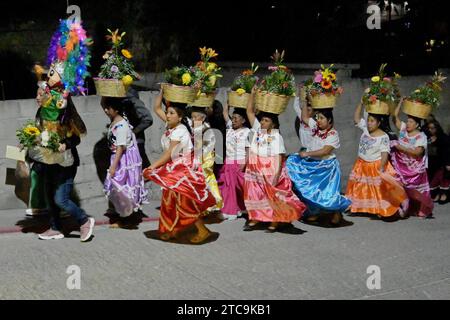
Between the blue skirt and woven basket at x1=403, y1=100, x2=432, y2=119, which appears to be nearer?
the blue skirt

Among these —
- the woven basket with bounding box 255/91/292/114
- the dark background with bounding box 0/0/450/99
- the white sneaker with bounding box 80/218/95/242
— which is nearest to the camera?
the white sneaker with bounding box 80/218/95/242

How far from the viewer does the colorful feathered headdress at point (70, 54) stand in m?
7.19

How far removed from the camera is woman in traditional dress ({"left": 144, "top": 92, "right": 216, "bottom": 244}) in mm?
7273

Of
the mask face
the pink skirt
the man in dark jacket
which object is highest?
the mask face

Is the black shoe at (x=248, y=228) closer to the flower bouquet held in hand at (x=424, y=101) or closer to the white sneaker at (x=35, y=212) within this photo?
the white sneaker at (x=35, y=212)

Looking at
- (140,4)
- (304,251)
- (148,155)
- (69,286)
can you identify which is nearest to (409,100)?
(304,251)

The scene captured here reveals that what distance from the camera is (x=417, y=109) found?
898 cm

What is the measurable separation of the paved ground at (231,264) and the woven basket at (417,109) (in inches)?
63.1

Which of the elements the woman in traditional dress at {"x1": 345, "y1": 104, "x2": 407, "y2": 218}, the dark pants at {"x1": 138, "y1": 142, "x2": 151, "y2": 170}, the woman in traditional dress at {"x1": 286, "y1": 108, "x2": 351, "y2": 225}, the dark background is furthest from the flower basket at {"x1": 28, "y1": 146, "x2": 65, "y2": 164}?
the dark background

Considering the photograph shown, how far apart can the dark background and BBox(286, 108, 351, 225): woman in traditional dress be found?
5.09 m

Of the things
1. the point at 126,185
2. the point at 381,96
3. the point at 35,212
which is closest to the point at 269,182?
the point at 126,185

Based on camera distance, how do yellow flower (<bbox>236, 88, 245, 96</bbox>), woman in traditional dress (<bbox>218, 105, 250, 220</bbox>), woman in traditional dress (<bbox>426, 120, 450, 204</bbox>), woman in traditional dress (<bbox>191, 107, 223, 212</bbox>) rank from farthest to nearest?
woman in traditional dress (<bbox>426, 120, 450, 204</bbox>) → woman in traditional dress (<bbox>218, 105, 250, 220</bbox>) → yellow flower (<bbox>236, 88, 245, 96</bbox>) → woman in traditional dress (<bbox>191, 107, 223, 212</bbox>)

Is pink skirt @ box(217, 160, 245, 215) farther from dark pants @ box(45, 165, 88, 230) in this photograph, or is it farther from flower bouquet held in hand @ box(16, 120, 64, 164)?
flower bouquet held in hand @ box(16, 120, 64, 164)

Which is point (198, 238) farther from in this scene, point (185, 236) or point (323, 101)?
point (323, 101)
